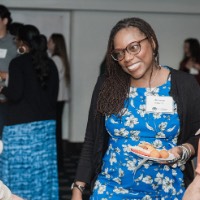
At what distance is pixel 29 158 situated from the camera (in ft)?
12.4

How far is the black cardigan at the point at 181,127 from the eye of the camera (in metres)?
2.32

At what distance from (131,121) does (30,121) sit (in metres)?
1.61

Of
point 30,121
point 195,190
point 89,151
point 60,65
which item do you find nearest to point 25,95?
point 30,121

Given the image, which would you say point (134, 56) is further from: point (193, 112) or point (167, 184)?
point (167, 184)

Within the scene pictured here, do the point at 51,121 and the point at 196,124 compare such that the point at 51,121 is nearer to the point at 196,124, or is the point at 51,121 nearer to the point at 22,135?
the point at 22,135

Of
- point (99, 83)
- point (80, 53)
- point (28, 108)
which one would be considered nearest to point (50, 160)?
point (28, 108)

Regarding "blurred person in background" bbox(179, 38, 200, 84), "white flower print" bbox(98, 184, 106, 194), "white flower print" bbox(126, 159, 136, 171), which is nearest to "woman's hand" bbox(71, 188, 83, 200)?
"white flower print" bbox(98, 184, 106, 194)

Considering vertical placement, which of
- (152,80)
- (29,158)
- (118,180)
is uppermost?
(152,80)

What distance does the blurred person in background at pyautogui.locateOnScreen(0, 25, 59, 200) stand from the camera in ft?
12.0

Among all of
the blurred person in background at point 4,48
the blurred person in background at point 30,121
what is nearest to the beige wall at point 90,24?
the blurred person in background at point 4,48

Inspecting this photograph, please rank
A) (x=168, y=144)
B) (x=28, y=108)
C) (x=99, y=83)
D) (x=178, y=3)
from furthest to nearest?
(x=178, y=3), (x=28, y=108), (x=99, y=83), (x=168, y=144)

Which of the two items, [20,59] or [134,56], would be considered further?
[20,59]

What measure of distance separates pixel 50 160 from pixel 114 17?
4.45m

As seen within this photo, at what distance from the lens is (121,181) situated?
2.28 m
